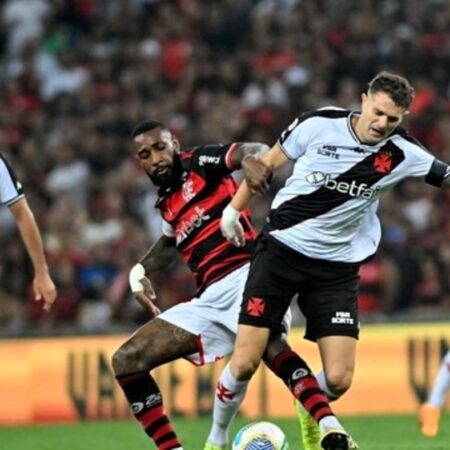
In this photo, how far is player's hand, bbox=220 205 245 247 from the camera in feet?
29.9

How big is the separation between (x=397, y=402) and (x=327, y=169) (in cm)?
630

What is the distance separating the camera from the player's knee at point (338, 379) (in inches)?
361

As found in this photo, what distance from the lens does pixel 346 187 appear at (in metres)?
9.17

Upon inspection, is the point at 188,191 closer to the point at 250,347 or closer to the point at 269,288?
the point at 269,288

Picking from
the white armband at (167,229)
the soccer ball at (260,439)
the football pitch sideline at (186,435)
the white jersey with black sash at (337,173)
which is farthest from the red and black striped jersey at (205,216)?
the football pitch sideline at (186,435)

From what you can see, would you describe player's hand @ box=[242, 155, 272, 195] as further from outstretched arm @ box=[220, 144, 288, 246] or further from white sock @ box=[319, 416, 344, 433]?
white sock @ box=[319, 416, 344, 433]

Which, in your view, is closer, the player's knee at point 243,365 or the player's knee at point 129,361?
the player's knee at point 243,365

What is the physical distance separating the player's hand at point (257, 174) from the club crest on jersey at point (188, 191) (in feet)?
3.21

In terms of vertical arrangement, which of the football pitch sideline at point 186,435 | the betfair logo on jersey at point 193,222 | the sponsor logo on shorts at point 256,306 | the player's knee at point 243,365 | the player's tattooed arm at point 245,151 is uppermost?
the player's tattooed arm at point 245,151

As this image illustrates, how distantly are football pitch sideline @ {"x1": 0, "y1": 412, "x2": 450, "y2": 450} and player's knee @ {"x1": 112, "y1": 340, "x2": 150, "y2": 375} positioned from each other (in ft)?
6.34

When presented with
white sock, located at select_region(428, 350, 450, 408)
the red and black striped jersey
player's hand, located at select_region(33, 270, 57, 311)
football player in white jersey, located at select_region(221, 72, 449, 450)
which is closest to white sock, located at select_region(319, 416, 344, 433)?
football player in white jersey, located at select_region(221, 72, 449, 450)

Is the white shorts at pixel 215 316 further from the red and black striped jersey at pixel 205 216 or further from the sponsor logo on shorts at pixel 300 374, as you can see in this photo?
the sponsor logo on shorts at pixel 300 374

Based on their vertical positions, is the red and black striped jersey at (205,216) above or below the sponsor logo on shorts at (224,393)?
above

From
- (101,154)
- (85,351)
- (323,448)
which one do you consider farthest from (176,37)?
(323,448)
